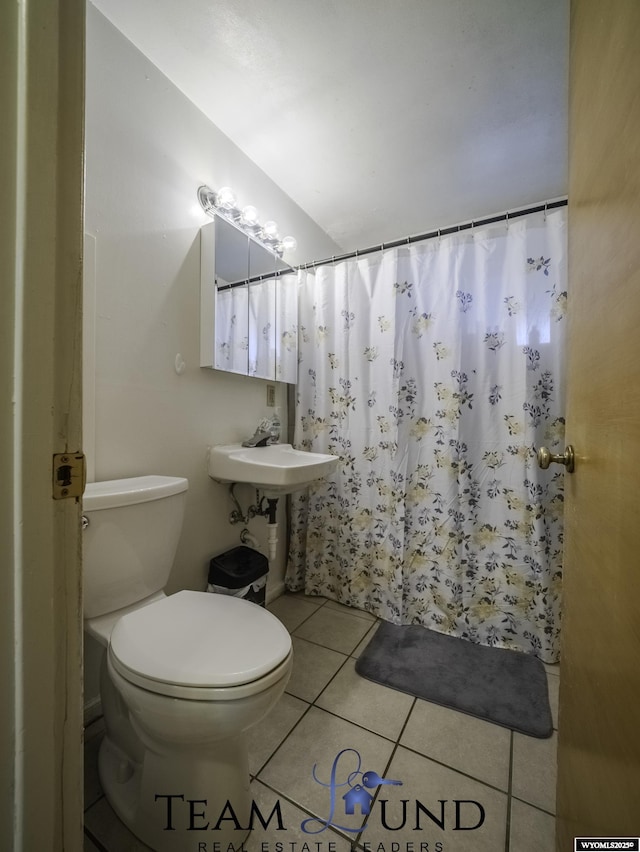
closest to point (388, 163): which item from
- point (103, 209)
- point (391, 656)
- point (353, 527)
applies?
point (103, 209)

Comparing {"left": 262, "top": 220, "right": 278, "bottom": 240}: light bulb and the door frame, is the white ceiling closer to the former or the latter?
{"left": 262, "top": 220, "right": 278, "bottom": 240}: light bulb

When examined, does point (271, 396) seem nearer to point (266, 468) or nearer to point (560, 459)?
point (266, 468)

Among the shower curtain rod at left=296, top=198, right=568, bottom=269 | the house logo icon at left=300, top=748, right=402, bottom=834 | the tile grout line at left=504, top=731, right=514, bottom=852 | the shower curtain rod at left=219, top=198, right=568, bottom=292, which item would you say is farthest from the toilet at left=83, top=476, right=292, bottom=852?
the shower curtain rod at left=296, top=198, right=568, bottom=269

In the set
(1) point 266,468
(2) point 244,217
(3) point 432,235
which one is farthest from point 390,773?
(2) point 244,217

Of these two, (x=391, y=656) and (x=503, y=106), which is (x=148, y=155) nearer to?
(x=503, y=106)

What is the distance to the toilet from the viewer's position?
2.14 feet

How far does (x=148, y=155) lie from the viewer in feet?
3.80

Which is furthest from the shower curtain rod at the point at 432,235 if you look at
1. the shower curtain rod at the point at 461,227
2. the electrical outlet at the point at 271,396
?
the electrical outlet at the point at 271,396

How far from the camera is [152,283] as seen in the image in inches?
46.1

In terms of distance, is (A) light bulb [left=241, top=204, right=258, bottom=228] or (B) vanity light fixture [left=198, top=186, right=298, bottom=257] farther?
(A) light bulb [left=241, top=204, right=258, bottom=228]

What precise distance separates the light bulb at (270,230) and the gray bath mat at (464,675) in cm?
200

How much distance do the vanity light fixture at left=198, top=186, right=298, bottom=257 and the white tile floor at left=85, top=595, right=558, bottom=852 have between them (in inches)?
76.0

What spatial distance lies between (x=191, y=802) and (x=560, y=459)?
43.1 inches

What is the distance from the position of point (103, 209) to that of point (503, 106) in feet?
5.06
